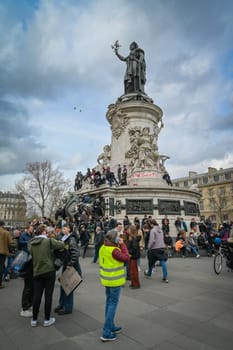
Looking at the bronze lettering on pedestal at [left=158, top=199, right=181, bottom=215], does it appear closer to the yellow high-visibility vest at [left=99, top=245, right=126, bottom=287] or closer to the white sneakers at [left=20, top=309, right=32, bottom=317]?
the white sneakers at [left=20, top=309, right=32, bottom=317]

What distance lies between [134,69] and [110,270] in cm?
3036

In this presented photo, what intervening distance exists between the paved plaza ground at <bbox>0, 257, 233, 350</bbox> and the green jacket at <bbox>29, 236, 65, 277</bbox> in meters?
0.99

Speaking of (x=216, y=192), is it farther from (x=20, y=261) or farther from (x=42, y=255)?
(x=42, y=255)

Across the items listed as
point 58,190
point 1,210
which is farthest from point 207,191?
point 1,210

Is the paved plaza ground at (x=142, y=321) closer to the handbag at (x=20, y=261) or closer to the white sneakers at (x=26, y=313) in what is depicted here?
the white sneakers at (x=26, y=313)

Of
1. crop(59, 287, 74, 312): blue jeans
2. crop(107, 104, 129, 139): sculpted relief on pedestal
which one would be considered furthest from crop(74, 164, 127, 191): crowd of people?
crop(59, 287, 74, 312): blue jeans

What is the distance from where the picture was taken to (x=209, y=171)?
219 feet

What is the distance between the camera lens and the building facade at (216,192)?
190 ft

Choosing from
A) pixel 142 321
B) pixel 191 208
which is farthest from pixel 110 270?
pixel 191 208

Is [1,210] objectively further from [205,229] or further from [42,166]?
[205,229]

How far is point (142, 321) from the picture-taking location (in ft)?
14.7

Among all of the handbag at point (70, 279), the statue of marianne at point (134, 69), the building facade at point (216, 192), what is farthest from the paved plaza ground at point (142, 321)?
the building facade at point (216, 192)

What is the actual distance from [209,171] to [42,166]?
45834 mm

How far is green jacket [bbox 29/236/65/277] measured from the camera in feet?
14.6
